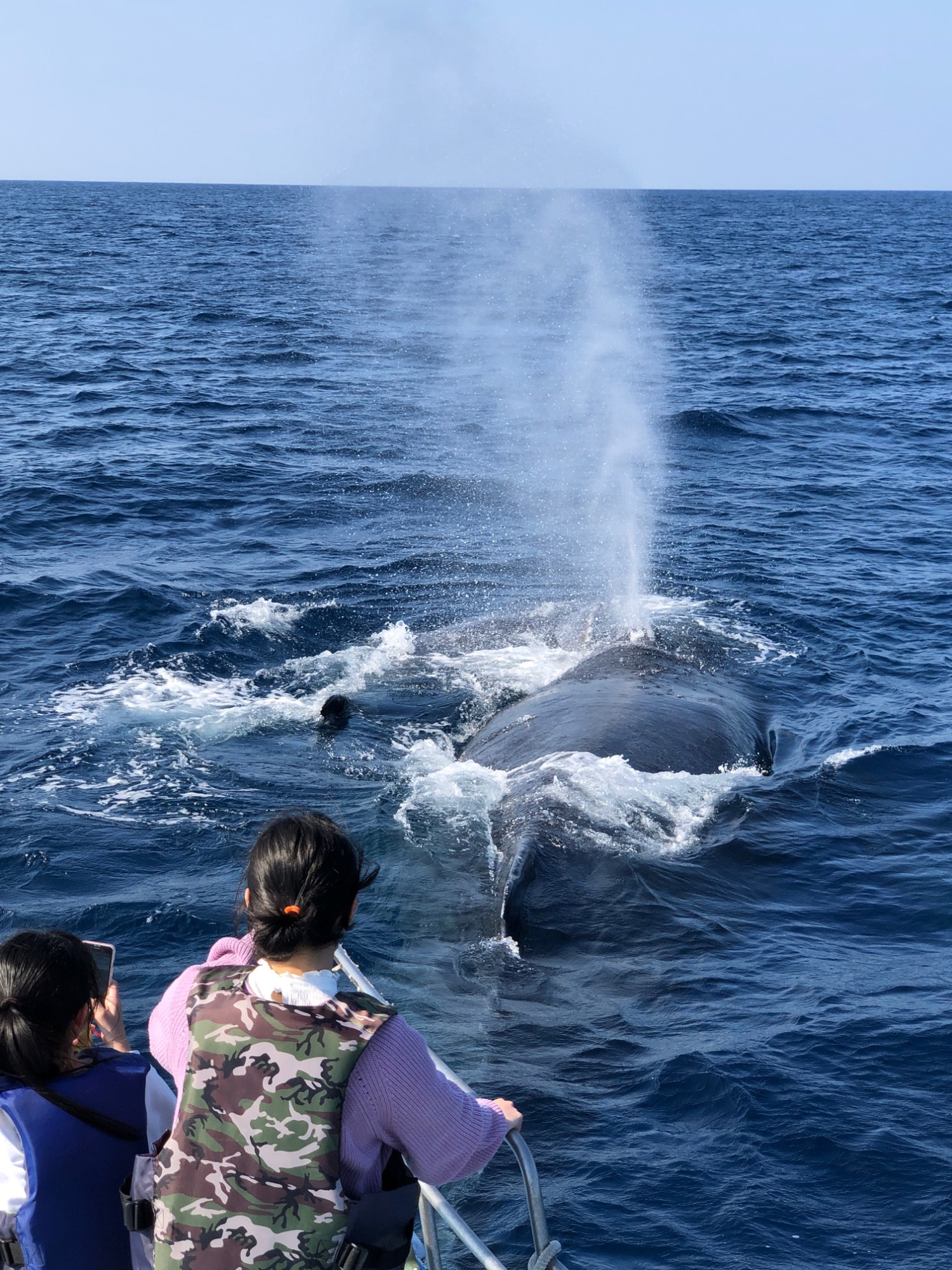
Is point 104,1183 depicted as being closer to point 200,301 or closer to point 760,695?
point 760,695

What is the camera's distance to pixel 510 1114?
3348 millimetres

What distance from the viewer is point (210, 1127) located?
3.04m

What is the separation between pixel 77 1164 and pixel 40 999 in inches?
16.8

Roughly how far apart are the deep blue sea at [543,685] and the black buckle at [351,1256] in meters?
4.17

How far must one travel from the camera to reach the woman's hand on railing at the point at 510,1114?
3301 mm

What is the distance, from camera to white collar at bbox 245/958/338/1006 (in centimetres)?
302

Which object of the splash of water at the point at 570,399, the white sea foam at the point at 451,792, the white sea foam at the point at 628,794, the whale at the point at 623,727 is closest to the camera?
the white sea foam at the point at 628,794

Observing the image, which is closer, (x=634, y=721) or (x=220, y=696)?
(x=634, y=721)

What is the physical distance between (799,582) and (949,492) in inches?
302

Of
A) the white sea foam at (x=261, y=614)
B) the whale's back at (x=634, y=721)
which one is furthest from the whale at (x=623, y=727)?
the white sea foam at (x=261, y=614)

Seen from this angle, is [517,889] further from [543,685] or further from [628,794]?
[543,685]

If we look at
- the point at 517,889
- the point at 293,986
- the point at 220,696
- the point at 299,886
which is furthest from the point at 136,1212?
the point at 220,696

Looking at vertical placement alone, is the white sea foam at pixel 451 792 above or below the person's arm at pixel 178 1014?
below

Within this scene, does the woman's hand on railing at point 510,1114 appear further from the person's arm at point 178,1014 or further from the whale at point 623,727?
the whale at point 623,727
